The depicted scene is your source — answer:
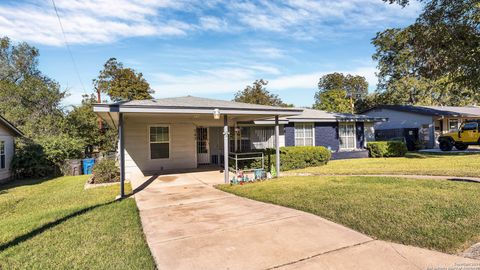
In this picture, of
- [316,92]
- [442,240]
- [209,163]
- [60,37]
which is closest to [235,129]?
[209,163]

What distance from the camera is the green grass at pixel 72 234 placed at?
3.59 meters

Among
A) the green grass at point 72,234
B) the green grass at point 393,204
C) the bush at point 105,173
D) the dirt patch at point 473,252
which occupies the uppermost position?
the bush at point 105,173

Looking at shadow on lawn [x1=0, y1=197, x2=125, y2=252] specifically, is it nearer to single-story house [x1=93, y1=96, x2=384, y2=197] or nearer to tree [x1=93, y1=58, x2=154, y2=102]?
single-story house [x1=93, y1=96, x2=384, y2=197]

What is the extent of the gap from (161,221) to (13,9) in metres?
8.06

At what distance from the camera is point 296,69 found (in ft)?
68.3

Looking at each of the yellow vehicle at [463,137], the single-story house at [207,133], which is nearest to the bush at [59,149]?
the single-story house at [207,133]

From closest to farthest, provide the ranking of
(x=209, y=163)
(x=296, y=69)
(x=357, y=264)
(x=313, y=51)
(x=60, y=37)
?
(x=357, y=264) → (x=60, y=37) → (x=209, y=163) → (x=313, y=51) → (x=296, y=69)

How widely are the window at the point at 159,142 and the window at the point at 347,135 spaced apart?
10.6m

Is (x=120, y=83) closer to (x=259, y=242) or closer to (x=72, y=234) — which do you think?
(x=72, y=234)

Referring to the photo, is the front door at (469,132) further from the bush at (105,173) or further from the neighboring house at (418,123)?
the bush at (105,173)

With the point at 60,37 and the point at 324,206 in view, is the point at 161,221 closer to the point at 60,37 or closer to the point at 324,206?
Result: the point at 324,206

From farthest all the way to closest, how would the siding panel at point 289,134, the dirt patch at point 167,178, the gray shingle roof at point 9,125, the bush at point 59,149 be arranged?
1. the siding panel at point 289,134
2. the bush at point 59,149
3. the gray shingle roof at point 9,125
4. the dirt patch at point 167,178

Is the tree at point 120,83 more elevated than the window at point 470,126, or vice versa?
the tree at point 120,83

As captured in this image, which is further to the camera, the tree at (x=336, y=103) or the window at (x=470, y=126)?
the tree at (x=336, y=103)
